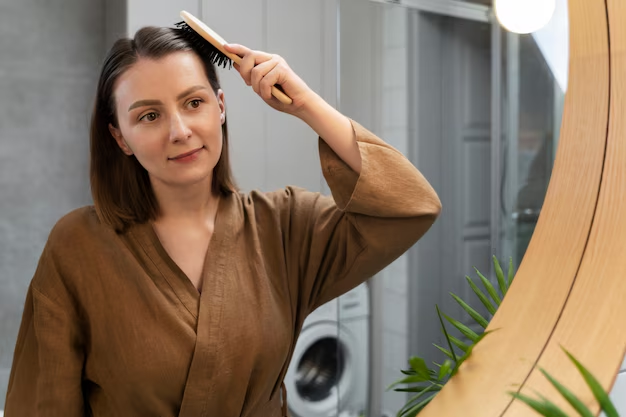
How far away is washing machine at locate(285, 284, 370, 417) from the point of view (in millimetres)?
1416

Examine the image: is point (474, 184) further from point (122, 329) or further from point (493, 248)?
point (122, 329)

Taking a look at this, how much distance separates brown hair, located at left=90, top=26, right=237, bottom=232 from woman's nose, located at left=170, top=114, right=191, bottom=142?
9 centimetres

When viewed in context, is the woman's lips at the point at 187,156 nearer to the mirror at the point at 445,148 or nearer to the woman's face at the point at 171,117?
the woman's face at the point at 171,117

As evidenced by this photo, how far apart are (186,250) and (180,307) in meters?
0.07

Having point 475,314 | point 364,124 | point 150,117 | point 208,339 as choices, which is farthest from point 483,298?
point 364,124

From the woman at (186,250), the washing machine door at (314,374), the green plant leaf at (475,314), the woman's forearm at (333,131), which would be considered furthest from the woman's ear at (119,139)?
the washing machine door at (314,374)

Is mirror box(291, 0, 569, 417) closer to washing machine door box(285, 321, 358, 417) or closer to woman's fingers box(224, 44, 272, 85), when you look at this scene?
washing machine door box(285, 321, 358, 417)

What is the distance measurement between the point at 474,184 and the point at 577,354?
3.19 feet

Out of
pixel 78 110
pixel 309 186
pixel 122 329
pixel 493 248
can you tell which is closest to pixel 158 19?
pixel 78 110

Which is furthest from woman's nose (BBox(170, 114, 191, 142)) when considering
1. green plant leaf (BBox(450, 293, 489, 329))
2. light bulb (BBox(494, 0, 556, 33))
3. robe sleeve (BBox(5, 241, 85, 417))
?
light bulb (BBox(494, 0, 556, 33))

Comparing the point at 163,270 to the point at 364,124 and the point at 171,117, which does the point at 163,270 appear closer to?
the point at 171,117

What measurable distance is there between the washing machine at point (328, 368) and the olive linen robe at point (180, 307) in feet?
2.07

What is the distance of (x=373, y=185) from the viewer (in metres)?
0.67

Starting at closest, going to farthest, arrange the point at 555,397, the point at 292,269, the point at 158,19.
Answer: the point at 555,397 → the point at 292,269 → the point at 158,19
